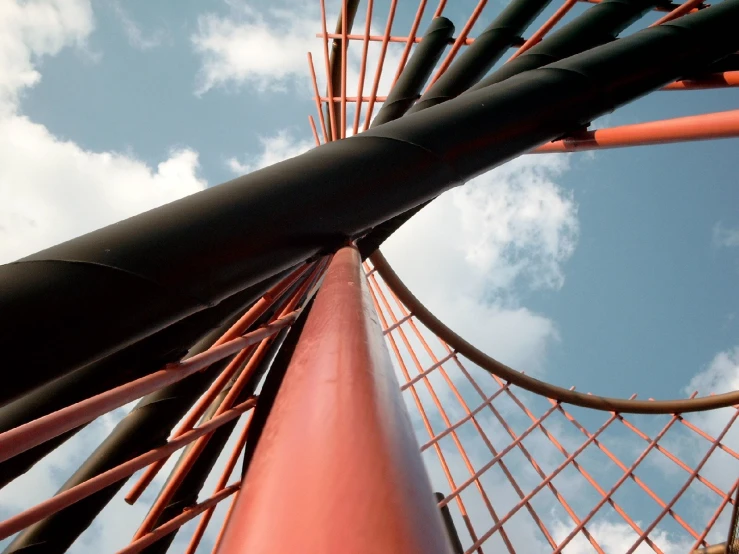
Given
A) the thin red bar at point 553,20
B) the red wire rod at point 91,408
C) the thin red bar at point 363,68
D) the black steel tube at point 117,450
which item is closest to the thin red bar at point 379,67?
the thin red bar at point 363,68

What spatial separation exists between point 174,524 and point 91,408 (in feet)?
3.26

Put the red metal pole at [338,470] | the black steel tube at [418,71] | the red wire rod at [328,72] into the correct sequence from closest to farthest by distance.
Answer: the red metal pole at [338,470], the black steel tube at [418,71], the red wire rod at [328,72]

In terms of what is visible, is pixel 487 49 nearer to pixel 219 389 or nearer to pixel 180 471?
pixel 219 389

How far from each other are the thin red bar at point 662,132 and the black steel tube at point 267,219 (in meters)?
0.20

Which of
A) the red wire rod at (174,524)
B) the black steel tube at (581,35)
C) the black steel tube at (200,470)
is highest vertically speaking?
the black steel tube at (581,35)

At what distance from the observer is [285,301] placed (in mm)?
3664

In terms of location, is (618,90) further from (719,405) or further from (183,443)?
(719,405)

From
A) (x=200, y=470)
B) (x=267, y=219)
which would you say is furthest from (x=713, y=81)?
(x=200, y=470)

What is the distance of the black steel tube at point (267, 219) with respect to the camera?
1351 mm

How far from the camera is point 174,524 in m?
2.18

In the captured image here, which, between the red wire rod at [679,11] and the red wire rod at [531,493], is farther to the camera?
the red wire rod at [531,493]

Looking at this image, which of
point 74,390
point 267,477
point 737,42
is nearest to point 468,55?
point 737,42

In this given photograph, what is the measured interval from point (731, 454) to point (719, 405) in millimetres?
829

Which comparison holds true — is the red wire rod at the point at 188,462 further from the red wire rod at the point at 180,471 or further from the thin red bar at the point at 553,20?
the thin red bar at the point at 553,20
